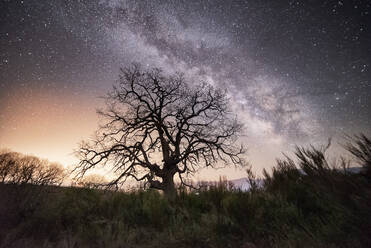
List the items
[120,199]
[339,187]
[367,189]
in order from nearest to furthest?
1. [367,189]
2. [339,187]
3. [120,199]

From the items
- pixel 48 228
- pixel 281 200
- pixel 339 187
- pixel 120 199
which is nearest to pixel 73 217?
pixel 48 228

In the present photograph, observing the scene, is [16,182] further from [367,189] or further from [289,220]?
[367,189]

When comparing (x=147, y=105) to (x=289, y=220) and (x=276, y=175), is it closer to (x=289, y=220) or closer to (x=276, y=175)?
(x=276, y=175)

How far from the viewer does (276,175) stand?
548 centimetres

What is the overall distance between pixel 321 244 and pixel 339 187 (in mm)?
791

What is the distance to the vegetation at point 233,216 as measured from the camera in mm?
2558

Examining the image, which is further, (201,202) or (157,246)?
(201,202)

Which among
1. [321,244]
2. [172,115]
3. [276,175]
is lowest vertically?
[321,244]

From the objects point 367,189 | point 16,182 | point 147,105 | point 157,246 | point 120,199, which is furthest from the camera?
point 147,105

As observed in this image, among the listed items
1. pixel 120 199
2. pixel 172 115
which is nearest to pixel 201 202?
pixel 120 199

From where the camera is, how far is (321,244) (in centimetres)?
236

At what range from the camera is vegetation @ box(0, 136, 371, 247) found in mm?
2558

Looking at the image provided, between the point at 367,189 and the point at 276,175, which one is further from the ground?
the point at 276,175

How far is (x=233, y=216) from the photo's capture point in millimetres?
4031
